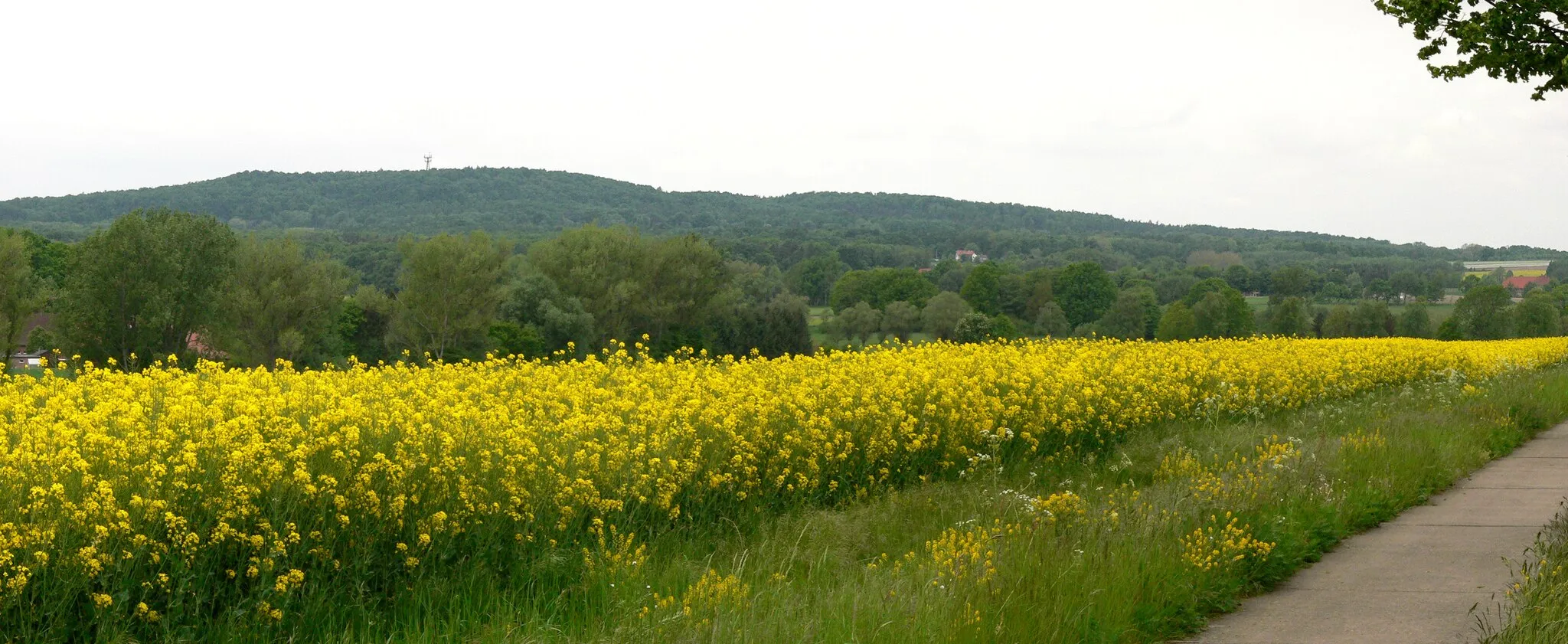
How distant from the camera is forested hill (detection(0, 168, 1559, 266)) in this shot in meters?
115

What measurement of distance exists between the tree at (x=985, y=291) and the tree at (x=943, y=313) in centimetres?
278

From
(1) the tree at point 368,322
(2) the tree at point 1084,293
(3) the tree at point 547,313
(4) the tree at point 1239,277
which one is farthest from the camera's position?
(4) the tree at point 1239,277

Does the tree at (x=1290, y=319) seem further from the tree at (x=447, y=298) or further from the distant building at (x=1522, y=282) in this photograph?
the tree at (x=447, y=298)

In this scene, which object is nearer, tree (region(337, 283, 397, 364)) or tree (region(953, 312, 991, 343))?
tree (region(953, 312, 991, 343))

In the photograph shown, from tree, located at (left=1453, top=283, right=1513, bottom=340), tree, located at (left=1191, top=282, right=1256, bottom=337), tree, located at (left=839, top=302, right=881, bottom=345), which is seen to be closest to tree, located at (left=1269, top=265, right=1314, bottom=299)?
tree, located at (left=1191, top=282, right=1256, bottom=337)

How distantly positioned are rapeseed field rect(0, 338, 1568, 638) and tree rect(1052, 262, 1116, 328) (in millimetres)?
74344

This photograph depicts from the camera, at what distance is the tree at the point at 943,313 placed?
86.6 metres

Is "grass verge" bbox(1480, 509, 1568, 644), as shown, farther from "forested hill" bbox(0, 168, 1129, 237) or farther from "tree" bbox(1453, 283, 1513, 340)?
"forested hill" bbox(0, 168, 1129, 237)

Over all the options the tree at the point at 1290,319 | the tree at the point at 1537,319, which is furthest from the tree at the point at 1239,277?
the tree at the point at 1537,319

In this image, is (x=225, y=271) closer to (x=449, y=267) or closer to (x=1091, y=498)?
(x=449, y=267)

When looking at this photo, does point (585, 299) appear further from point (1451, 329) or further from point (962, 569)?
point (962, 569)

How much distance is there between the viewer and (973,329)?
73125 mm

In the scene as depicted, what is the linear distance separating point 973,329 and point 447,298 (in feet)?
99.7

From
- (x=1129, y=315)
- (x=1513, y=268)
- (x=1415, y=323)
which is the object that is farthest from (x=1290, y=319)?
(x=1513, y=268)
